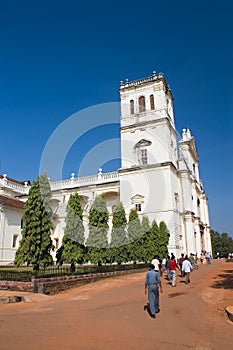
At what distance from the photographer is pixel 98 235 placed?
24.4 meters

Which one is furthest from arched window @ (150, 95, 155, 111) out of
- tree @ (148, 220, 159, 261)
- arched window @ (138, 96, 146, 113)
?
tree @ (148, 220, 159, 261)

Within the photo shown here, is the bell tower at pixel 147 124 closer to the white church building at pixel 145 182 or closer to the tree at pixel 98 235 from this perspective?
the white church building at pixel 145 182

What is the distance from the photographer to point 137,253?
1131 inches

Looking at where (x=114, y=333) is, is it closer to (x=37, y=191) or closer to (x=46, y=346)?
(x=46, y=346)

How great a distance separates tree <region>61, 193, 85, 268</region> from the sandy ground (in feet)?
21.0

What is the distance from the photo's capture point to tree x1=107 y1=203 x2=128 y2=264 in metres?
26.1

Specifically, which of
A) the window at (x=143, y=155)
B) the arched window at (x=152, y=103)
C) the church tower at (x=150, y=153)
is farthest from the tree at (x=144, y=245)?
the arched window at (x=152, y=103)

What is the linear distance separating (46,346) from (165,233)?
26750 mm

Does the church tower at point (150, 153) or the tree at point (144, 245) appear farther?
the church tower at point (150, 153)

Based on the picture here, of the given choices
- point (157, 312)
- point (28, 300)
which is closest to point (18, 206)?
point (28, 300)

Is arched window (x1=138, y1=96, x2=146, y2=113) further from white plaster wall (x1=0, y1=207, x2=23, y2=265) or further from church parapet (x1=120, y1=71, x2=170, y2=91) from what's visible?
white plaster wall (x1=0, y1=207, x2=23, y2=265)

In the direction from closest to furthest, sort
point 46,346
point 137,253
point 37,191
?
point 46,346, point 37,191, point 137,253

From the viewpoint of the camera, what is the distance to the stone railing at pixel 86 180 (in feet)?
147

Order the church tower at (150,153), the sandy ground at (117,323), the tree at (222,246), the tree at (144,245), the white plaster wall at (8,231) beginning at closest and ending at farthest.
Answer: the sandy ground at (117,323), the tree at (144,245), the white plaster wall at (8,231), the church tower at (150,153), the tree at (222,246)
